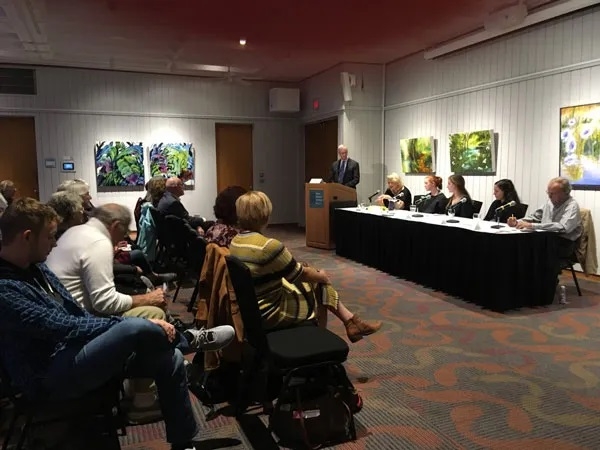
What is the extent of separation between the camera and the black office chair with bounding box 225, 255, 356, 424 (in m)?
2.39

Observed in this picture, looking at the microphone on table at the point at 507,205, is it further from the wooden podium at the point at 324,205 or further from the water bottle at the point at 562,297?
the wooden podium at the point at 324,205

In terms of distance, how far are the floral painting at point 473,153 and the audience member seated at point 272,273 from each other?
523 centimetres

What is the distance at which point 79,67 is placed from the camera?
9844 mm

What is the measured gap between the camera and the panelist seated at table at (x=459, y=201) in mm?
6113

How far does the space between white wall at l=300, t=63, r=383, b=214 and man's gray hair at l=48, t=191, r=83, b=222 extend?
22.4ft

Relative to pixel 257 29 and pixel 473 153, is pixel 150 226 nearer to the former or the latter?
pixel 257 29

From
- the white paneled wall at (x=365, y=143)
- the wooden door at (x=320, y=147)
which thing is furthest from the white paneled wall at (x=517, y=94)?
the wooden door at (x=320, y=147)

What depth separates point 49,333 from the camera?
6.14 feet

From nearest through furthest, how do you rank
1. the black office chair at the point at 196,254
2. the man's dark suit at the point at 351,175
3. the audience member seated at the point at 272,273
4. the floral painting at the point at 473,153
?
the audience member seated at the point at 272,273, the black office chair at the point at 196,254, the floral painting at the point at 473,153, the man's dark suit at the point at 351,175

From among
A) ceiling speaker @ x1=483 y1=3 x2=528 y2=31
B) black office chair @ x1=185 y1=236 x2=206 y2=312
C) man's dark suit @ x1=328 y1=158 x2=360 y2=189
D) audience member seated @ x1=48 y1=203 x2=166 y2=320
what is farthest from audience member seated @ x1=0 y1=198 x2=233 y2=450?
man's dark suit @ x1=328 y1=158 x2=360 y2=189

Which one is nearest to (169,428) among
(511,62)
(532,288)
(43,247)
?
(43,247)

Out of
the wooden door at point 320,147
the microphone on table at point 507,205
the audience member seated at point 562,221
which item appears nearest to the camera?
the audience member seated at point 562,221

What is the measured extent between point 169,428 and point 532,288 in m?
3.75

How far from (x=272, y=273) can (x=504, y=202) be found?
417 cm
